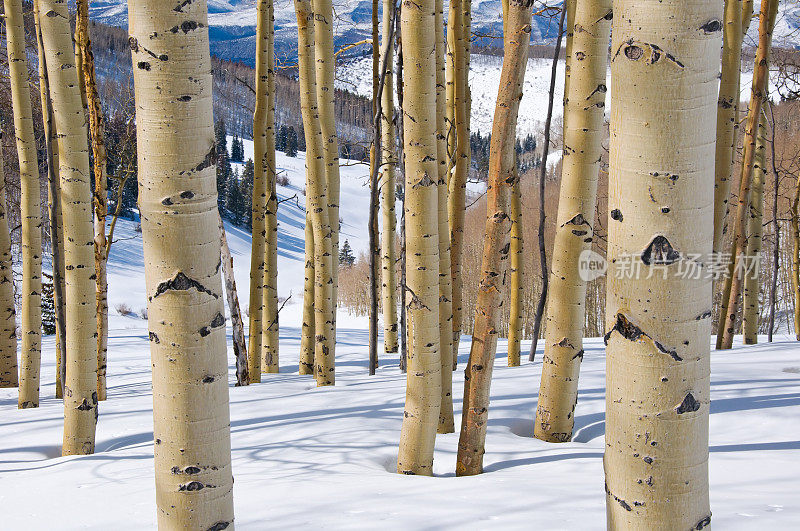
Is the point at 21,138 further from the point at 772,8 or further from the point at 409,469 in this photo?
the point at 772,8

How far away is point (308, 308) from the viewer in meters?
6.35

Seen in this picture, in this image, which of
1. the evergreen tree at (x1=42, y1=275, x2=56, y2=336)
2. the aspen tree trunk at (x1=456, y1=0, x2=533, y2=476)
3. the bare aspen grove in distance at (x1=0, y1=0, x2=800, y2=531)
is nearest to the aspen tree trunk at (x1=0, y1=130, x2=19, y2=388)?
the bare aspen grove in distance at (x1=0, y1=0, x2=800, y2=531)

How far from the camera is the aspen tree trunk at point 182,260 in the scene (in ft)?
4.44

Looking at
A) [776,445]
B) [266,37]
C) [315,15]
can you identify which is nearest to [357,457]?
[776,445]

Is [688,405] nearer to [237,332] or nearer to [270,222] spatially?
[237,332]

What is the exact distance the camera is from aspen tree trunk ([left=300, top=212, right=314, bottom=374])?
243 inches

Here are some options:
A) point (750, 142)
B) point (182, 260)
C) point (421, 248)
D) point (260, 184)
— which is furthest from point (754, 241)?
point (182, 260)

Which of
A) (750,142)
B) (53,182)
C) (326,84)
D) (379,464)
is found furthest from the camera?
(750,142)

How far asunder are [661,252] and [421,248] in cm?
164

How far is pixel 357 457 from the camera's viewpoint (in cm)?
303

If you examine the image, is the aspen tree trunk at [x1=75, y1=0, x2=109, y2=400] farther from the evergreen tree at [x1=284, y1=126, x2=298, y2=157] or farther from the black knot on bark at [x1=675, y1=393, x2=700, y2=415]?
the evergreen tree at [x1=284, y1=126, x2=298, y2=157]

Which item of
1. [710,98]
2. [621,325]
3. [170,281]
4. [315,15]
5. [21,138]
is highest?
[315,15]

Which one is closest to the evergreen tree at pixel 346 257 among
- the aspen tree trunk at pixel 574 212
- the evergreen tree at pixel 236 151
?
the evergreen tree at pixel 236 151

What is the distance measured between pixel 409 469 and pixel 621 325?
1824mm
